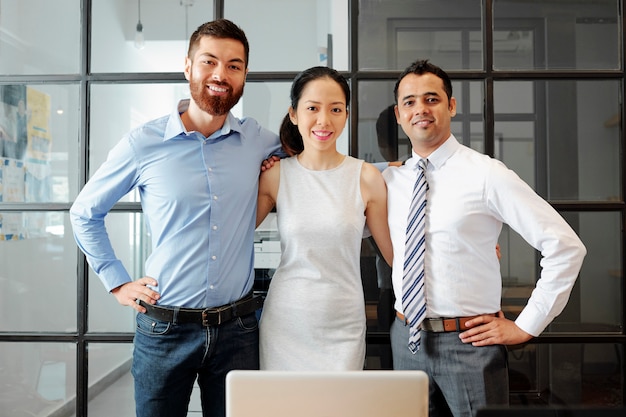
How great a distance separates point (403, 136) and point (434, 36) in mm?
433

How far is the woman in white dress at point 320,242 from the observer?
5.74 ft

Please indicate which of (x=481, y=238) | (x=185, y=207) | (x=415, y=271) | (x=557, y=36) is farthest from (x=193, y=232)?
(x=557, y=36)

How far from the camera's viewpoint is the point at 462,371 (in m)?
1.68

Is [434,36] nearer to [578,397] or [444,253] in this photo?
[444,253]

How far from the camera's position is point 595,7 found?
220 cm

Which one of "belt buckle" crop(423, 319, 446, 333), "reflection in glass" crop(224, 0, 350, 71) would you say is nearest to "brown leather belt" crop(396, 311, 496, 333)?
"belt buckle" crop(423, 319, 446, 333)

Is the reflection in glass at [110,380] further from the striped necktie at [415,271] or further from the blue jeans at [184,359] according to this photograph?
the striped necktie at [415,271]

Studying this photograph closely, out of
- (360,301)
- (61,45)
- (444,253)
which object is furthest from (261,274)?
(61,45)

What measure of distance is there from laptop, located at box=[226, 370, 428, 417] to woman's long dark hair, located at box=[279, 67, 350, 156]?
114 cm

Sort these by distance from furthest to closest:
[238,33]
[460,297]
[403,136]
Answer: [403,136]
[238,33]
[460,297]

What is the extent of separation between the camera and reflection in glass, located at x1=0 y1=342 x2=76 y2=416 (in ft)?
7.50

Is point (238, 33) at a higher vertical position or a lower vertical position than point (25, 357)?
higher

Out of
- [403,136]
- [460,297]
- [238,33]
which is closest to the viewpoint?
[460,297]

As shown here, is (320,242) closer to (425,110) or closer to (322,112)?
(322,112)
